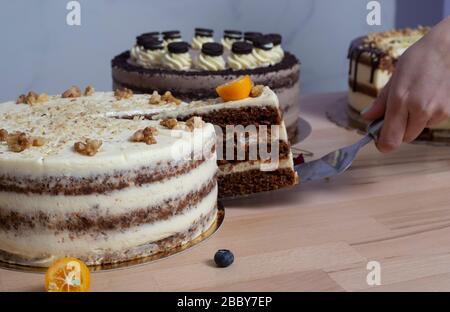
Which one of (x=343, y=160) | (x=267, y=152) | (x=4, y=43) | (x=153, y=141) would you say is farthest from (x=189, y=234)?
(x=4, y=43)

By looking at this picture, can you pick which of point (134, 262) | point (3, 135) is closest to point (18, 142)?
point (3, 135)

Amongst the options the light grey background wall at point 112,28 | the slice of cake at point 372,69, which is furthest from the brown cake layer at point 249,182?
the light grey background wall at point 112,28

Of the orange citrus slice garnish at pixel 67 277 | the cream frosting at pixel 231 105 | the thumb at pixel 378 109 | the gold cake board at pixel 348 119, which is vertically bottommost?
the gold cake board at pixel 348 119

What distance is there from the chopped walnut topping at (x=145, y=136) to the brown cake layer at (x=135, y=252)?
26 cm

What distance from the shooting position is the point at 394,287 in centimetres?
165

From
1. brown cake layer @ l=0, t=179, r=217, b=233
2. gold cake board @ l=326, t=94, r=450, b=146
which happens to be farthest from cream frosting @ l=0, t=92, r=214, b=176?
gold cake board @ l=326, t=94, r=450, b=146

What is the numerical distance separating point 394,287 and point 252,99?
78 cm

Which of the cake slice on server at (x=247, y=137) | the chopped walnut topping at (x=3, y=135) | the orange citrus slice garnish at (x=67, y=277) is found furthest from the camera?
the cake slice on server at (x=247, y=137)

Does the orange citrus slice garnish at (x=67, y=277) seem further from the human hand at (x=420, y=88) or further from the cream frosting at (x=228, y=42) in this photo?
the cream frosting at (x=228, y=42)

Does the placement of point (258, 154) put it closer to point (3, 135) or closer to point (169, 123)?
point (169, 123)

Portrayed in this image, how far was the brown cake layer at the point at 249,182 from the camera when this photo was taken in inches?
89.4

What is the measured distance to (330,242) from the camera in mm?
1896

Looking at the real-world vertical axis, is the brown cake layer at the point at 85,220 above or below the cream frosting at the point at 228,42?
below
